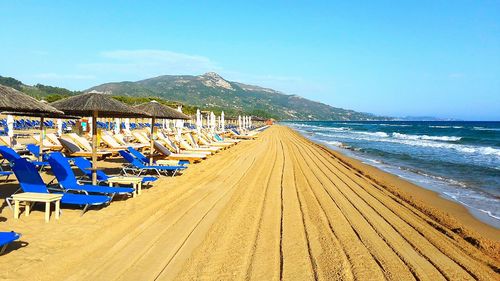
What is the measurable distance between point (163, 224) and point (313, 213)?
96.5 inches

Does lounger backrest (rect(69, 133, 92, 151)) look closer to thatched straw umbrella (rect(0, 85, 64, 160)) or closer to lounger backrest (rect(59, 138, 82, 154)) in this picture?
lounger backrest (rect(59, 138, 82, 154))

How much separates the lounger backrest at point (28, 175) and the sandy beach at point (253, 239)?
1.26 feet

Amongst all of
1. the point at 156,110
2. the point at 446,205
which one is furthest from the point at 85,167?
the point at 446,205

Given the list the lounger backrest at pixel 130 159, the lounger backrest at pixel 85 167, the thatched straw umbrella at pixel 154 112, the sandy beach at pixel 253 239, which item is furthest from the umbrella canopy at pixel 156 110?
the sandy beach at pixel 253 239

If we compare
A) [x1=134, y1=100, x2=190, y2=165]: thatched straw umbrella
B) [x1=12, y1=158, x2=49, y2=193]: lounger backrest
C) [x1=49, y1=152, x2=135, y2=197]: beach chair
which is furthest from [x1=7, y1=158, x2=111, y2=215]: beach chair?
[x1=134, y1=100, x2=190, y2=165]: thatched straw umbrella

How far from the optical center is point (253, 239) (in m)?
4.89

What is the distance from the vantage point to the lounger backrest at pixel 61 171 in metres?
6.27

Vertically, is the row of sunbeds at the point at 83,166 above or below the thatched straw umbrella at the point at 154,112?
below

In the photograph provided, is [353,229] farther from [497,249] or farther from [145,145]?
[145,145]

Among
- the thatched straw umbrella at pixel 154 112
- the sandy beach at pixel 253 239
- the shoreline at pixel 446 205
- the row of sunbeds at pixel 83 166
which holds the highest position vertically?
the thatched straw umbrella at pixel 154 112

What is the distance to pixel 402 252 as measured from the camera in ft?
15.4

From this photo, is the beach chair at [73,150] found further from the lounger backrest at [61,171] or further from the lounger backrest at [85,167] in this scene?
the lounger backrest at [61,171]

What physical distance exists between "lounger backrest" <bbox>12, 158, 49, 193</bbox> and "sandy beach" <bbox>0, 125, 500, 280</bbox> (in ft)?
1.26

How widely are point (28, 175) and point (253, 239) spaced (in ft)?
11.1
